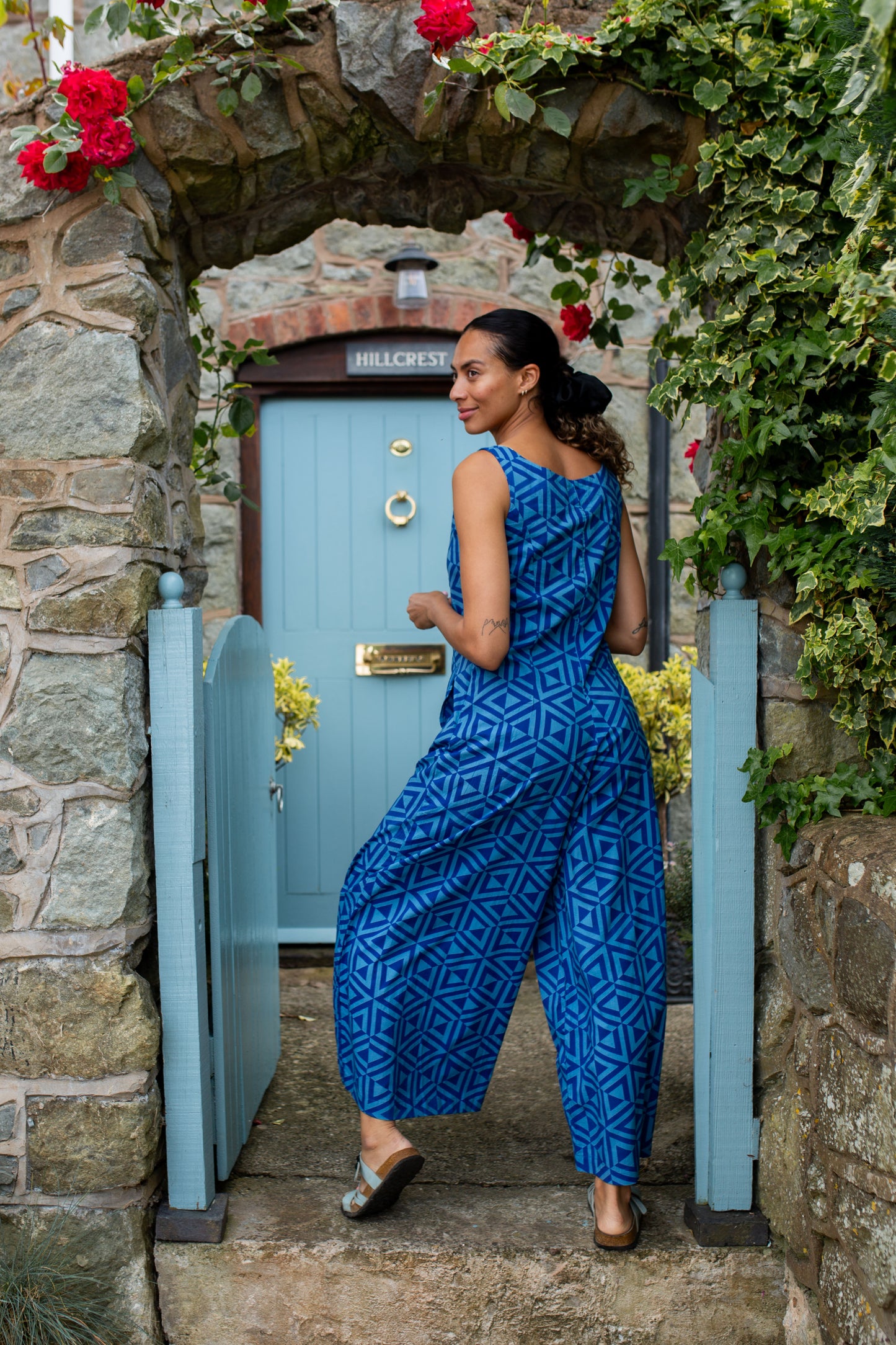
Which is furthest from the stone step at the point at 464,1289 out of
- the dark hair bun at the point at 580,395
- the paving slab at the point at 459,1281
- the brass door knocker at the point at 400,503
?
the brass door knocker at the point at 400,503

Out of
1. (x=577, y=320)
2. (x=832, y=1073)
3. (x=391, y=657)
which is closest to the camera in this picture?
(x=832, y=1073)

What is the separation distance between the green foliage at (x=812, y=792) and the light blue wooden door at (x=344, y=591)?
2538 millimetres

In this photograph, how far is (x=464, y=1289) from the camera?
2314 millimetres

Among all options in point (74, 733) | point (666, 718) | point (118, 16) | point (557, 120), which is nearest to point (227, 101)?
point (118, 16)

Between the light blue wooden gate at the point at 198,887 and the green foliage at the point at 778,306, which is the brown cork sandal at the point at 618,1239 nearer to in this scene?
the light blue wooden gate at the point at 198,887

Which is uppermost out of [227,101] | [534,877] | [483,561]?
[227,101]

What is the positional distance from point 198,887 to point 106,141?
58.8 inches

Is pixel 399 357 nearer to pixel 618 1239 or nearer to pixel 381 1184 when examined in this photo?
pixel 381 1184

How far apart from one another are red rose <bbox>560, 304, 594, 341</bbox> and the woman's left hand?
3.56 ft

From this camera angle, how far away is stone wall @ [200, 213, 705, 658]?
4516 millimetres

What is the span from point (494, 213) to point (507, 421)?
8.21 ft

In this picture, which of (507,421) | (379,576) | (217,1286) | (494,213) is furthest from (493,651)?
(494,213)

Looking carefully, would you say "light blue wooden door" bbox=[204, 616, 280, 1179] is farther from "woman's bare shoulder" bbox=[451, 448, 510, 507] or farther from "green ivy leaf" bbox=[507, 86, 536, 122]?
"green ivy leaf" bbox=[507, 86, 536, 122]

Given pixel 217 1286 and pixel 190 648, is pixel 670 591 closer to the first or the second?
pixel 190 648
